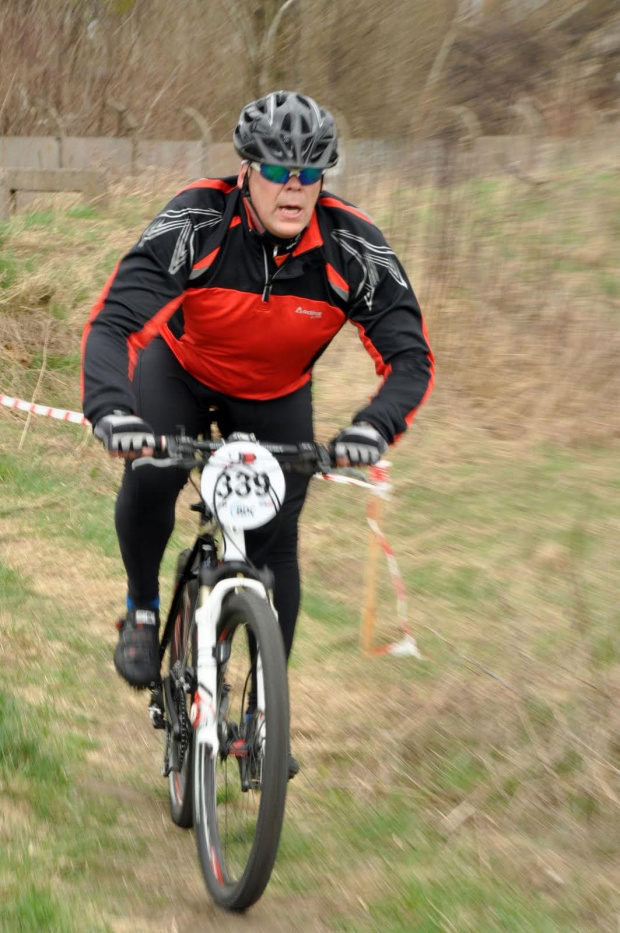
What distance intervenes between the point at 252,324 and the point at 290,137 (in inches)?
21.5

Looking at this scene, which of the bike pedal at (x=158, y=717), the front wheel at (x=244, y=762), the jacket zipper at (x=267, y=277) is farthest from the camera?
the bike pedal at (x=158, y=717)

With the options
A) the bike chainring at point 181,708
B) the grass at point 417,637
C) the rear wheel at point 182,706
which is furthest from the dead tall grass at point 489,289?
the bike chainring at point 181,708

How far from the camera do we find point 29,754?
378cm

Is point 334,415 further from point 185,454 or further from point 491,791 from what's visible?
point 185,454

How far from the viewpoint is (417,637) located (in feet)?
18.4

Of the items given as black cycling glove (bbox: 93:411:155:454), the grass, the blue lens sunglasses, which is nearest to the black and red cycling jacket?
the blue lens sunglasses

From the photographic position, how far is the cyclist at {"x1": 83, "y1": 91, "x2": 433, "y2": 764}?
10.3ft

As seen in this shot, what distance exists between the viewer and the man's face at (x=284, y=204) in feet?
10.3

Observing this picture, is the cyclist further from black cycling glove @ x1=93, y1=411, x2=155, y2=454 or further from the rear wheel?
the rear wheel

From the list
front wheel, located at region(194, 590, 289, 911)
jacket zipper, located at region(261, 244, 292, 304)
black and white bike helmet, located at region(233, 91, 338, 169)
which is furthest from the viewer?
jacket zipper, located at region(261, 244, 292, 304)

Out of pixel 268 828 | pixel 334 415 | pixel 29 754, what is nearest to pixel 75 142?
pixel 334 415

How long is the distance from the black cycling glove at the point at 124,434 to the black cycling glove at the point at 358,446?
463 mm

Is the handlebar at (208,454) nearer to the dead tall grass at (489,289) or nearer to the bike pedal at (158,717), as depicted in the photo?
the bike pedal at (158,717)

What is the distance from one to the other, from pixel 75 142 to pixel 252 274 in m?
14.7
